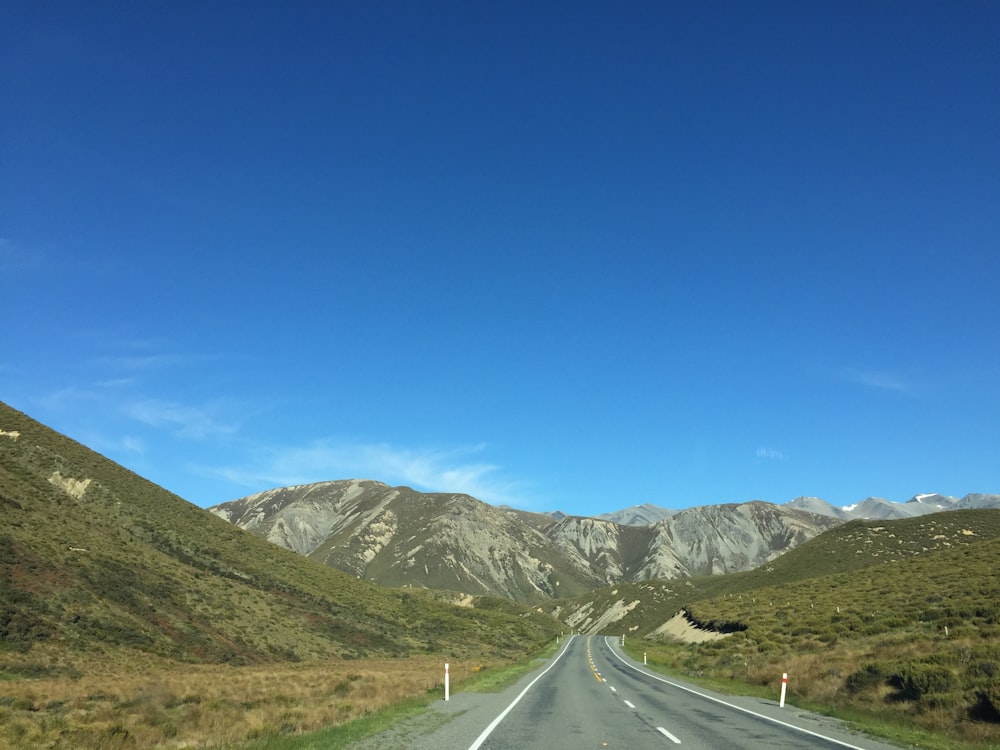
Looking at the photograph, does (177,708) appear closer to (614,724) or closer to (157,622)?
(614,724)

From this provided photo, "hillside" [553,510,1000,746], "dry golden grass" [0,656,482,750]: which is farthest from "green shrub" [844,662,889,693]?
"dry golden grass" [0,656,482,750]

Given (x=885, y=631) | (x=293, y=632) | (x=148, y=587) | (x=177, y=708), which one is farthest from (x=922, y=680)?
(x=293, y=632)

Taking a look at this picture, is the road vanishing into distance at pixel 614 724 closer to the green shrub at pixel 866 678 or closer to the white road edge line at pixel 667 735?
the white road edge line at pixel 667 735

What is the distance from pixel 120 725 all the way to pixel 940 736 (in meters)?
20.1

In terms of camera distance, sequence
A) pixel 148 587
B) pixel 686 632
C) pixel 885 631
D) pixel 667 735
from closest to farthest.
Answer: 1. pixel 667 735
2. pixel 885 631
3. pixel 148 587
4. pixel 686 632

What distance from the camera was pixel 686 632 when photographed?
7750 cm

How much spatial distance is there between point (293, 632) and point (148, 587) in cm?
1395

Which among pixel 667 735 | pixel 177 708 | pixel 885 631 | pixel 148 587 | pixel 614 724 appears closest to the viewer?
pixel 667 735

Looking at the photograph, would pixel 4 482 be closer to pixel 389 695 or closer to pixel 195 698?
pixel 195 698

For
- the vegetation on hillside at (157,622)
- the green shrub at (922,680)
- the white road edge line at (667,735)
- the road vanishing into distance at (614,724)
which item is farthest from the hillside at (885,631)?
the vegetation on hillside at (157,622)

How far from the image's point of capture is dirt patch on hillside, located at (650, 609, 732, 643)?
64.8 meters

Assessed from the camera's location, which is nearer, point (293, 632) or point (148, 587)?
point (148, 587)

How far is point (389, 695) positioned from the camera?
2547 cm

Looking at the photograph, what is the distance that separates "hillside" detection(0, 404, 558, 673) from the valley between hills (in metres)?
0.26
